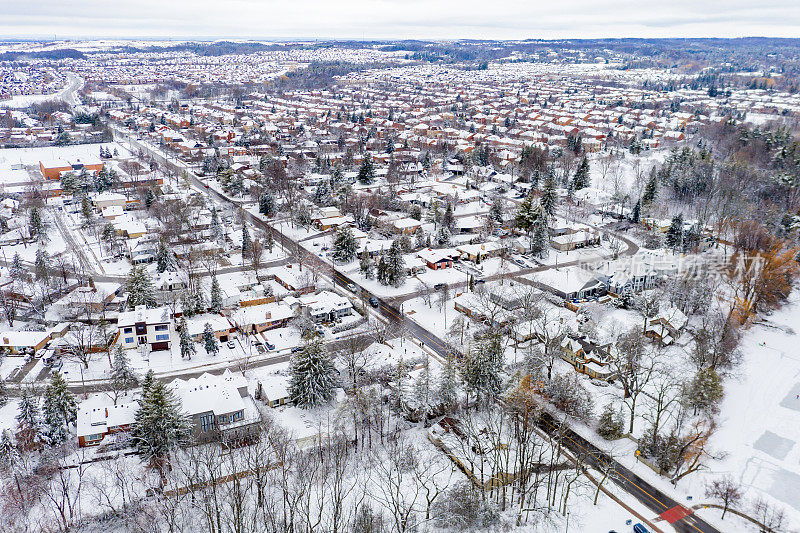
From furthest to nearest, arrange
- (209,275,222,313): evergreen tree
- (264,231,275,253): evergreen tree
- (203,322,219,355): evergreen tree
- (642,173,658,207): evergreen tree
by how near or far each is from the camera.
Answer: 1. (642,173,658,207): evergreen tree
2. (264,231,275,253): evergreen tree
3. (209,275,222,313): evergreen tree
4. (203,322,219,355): evergreen tree

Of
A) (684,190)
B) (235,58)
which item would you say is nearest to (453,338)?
(684,190)

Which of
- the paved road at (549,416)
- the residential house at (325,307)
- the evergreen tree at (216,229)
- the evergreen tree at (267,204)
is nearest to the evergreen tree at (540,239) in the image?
the paved road at (549,416)

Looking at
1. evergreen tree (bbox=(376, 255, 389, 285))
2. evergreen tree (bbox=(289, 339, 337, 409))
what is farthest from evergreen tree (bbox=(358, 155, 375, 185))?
evergreen tree (bbox=(289, 339, 337, 409))

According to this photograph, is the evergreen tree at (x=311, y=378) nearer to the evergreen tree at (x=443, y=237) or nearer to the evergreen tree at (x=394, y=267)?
the evergreen tree at (x=394, y=267)

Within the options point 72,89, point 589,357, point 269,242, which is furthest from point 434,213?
point 72,89

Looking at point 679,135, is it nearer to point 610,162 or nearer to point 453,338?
point 610,162

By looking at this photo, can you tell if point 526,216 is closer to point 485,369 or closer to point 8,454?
point 485,369

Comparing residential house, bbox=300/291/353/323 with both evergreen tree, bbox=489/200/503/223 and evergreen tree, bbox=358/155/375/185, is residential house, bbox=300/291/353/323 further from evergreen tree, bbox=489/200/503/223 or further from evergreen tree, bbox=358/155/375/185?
evergreen tree, bbox=358/155/375/185
